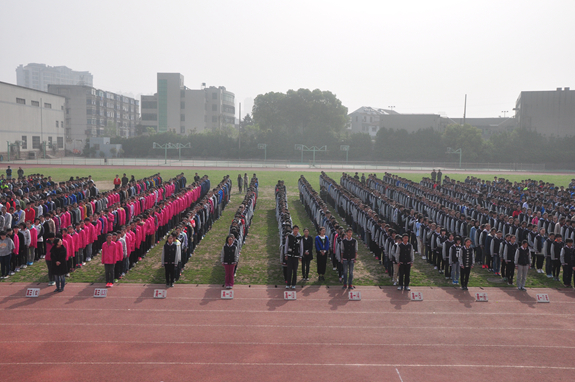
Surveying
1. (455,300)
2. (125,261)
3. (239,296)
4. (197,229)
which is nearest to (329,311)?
(239,296)

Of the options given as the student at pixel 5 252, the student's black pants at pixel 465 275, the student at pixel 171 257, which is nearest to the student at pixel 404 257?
the student's black pants at pixel 465 275

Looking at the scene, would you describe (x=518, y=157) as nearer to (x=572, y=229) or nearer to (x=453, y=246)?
(x=572, y=229)

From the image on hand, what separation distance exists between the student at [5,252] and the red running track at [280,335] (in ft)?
2.29

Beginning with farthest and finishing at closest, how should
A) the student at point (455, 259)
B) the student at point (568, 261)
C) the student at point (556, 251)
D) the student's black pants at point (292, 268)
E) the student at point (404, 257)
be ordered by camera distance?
1. the student at point (556, 251)
2. the student at point (568, 261)
3. the student at point (455, 259)
4. the student's black pants at point (292, 268)
5. the student at point (404, 257)

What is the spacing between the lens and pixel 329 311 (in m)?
9.96

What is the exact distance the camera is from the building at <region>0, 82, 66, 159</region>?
5956 centimetres

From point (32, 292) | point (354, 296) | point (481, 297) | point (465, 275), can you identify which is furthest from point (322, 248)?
point (32, 292)

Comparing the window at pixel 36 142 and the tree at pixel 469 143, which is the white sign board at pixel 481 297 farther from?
the window at pixel 36 142

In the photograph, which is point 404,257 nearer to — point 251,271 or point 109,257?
point 251,271

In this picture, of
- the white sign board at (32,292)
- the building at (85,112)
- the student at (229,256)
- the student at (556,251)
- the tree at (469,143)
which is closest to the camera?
the white sign board at (32,292)

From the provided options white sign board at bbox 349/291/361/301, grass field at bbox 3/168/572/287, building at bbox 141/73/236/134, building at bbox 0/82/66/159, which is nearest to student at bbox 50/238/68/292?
grass field at bbox 3/168/572/287

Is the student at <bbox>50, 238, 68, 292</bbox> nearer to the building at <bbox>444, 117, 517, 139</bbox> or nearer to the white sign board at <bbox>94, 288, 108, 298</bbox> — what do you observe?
the white sign board at <bbox>94, 288, 108, 298</bbox>

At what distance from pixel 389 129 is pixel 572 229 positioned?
6781cm

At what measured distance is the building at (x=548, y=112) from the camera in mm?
73938
